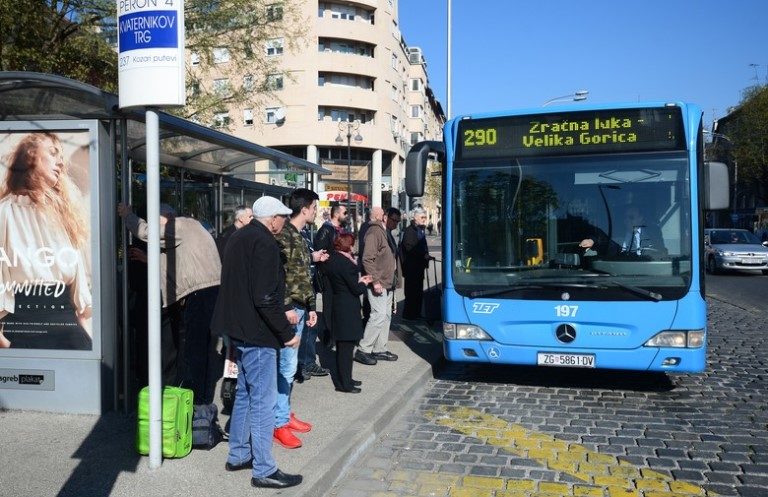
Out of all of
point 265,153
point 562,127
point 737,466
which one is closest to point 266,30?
point 265,153

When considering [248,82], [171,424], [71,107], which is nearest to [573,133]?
[71,107]

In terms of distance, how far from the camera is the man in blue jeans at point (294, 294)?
5527 millimetres

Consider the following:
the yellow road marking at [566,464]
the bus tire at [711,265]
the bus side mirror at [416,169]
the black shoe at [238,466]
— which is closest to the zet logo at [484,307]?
the yellow road marking at [566,464]

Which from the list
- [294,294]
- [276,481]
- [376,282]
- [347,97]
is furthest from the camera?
[347,97]

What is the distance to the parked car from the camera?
23.6m

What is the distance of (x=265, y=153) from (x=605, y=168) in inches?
167

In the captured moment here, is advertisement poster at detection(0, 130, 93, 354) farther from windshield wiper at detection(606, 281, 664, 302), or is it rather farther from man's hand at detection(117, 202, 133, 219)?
windshield wiper at detection(606, 281, 664, 302)

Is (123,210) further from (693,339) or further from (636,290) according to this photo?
(693,339)

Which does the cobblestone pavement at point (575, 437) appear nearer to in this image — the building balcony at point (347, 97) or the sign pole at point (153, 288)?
the sign pole at point (153, 288)

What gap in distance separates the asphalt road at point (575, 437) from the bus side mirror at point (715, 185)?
1.98m

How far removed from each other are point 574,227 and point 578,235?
0.09 metres

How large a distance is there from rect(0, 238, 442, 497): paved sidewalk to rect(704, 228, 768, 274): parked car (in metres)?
20.2

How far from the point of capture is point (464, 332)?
24.7 feet

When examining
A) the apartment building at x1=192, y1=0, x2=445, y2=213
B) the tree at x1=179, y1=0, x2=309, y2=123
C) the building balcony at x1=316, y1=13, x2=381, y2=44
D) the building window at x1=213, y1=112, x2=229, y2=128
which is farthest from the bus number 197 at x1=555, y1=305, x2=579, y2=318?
the building balcony at x1=316, y1=13, x2=381, y2=44
